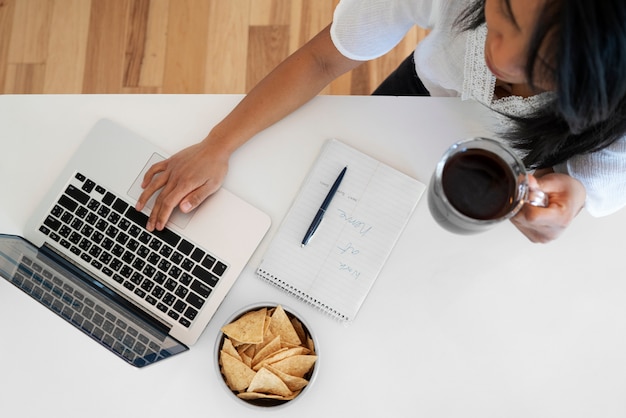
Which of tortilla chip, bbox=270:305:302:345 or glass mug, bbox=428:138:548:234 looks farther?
tortilla chip, bbox=270:305:302:345

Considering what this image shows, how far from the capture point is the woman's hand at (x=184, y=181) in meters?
0.80

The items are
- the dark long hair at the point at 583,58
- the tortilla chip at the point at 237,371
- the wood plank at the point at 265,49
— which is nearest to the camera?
the dark long hair at the point at 583,58

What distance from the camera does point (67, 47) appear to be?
5.23 feet

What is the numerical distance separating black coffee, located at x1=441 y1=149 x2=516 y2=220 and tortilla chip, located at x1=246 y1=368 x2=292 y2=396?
0.33 metres

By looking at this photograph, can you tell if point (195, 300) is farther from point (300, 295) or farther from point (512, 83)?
point (512, 83)

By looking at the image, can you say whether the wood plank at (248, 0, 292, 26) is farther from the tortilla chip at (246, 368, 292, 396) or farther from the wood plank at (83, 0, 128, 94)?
the tortilla chip at (246, 368, 292, 396)

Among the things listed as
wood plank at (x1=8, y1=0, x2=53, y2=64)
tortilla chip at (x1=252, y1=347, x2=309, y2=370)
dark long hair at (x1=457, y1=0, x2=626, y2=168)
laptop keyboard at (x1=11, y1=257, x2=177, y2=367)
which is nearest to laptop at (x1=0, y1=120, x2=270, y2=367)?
laptop keyboard at (x1=11, y1=257, x2=177, y2=367)

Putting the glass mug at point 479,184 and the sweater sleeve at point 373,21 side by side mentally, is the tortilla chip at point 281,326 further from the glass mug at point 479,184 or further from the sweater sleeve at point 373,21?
the sweater sleeve at point 373,21

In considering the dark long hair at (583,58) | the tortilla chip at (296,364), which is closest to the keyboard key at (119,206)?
the tortilla chip at (296,364)

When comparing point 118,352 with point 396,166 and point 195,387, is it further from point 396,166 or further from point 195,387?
point 396,166

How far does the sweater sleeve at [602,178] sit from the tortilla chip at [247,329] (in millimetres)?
481

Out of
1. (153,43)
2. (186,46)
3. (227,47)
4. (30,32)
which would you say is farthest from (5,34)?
(227,47)

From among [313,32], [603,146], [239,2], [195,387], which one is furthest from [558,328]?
[239,2]

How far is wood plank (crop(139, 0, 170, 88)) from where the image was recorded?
5.15ft
